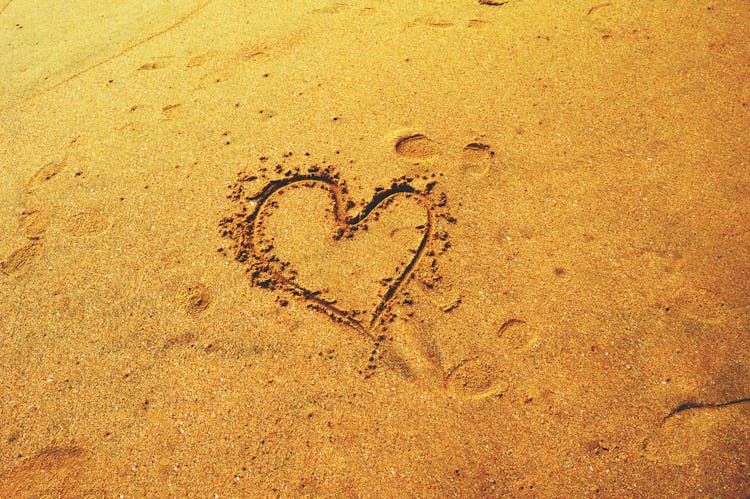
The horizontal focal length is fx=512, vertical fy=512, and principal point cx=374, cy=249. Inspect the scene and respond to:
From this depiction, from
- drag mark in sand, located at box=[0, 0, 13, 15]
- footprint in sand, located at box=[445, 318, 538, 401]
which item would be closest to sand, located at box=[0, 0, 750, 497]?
footprint in sand, located at box=[445, 318, 538, 401]

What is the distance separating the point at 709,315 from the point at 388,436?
4.68 feet

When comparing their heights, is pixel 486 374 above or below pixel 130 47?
below

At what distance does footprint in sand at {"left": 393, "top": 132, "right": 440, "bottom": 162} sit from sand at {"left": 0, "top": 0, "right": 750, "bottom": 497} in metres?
0.02

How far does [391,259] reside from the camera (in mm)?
2371

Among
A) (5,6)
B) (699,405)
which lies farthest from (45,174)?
(699,405)

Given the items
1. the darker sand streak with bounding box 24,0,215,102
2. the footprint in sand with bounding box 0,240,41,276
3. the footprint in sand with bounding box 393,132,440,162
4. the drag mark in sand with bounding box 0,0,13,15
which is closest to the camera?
the footprint in sand with bounding box 0,240,41,276

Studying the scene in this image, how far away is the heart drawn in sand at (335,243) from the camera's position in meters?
2.29

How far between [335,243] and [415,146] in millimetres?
731

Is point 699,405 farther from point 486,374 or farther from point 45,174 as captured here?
point 45,174

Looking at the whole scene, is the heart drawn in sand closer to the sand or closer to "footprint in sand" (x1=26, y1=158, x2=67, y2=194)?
the sand

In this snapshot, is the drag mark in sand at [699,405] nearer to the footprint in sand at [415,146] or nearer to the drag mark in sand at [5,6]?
the footprint in sand at [415,146]

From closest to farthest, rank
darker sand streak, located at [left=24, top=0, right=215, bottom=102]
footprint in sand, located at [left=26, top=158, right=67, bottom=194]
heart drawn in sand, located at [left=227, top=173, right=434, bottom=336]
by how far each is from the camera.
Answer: heart drawn in sand, located at [left=227, top=173, right=434, bottom=336] → footprint in sand, located at [left=26, top=158, right=67, bottom=194] → darker sand streak, located at [left=24, top=0, right=215, bottom=102]

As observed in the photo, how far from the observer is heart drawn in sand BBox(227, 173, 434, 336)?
2293mm

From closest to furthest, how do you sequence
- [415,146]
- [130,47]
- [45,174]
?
[415,146], [45,174], [130,47]
